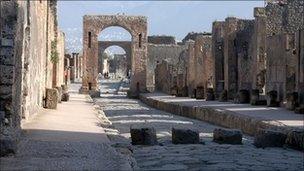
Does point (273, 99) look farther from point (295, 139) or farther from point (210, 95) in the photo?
point (295, 139)


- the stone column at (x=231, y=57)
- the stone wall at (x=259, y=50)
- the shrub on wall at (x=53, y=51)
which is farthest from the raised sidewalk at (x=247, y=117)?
the shrub on wall at (x=53, y=51)

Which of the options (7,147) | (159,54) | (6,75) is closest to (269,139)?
(6,75)

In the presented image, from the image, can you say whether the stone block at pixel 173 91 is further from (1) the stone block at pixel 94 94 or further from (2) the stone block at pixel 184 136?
(2) the stone block at pixel 184 136

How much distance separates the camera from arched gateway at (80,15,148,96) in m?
38.5

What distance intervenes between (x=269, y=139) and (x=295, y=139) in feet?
1.40

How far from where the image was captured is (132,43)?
1527 inches

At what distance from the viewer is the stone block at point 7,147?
7320 mm

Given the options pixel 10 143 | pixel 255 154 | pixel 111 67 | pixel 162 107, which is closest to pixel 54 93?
pixel 162 107

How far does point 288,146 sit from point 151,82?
36070 mm

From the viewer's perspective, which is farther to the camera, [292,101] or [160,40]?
[160,40]

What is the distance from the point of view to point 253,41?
76.9 feet

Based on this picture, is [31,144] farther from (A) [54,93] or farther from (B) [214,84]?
(B) [214,84]

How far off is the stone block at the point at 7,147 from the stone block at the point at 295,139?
→ 5.03 m

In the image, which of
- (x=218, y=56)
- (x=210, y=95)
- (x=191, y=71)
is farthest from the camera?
(x=191, y=71)
